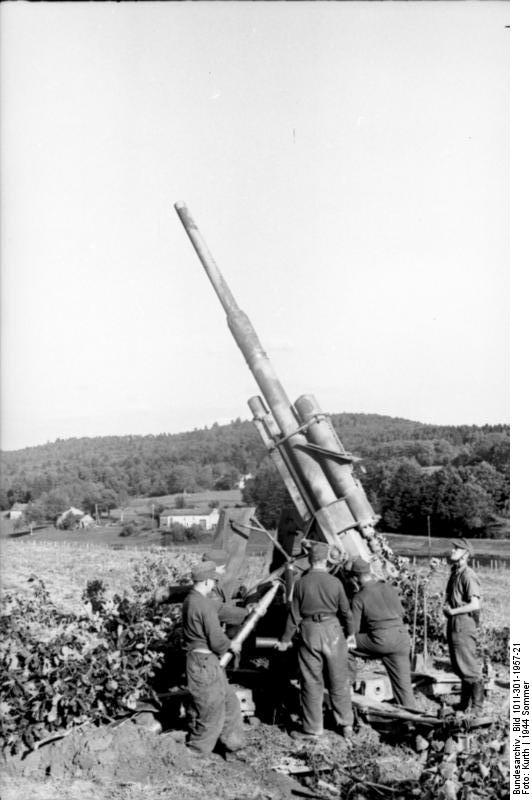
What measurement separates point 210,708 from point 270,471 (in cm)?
3467

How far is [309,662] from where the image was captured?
6.64 m

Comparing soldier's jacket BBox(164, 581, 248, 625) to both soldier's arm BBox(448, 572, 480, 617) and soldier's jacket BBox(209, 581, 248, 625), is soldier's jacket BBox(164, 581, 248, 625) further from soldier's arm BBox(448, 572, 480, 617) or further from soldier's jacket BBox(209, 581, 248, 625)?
soldier's arm BBox(448, 572, 480, 617)

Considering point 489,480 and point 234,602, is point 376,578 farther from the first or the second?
point 489,480

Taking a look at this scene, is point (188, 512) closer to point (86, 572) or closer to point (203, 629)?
point (86, 572)

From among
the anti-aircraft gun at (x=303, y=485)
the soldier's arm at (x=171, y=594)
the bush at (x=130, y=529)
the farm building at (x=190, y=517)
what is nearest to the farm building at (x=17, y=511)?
the bush at (x=130, y=529)

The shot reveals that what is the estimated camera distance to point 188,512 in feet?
137

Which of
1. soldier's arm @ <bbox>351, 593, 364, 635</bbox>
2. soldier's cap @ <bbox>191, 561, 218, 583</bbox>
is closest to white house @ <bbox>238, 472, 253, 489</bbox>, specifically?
soldier's arm @ <bbox>351, 593, 364, 635</bbox>

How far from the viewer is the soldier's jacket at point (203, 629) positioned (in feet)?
21.0

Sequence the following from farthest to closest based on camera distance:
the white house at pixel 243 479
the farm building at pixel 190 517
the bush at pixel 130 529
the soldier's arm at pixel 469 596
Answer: the white house at pixel 243 479 → the farm building at pixel 190 517 → the bush at pixel 130 529 → the soldier's arm at pixel 469 596

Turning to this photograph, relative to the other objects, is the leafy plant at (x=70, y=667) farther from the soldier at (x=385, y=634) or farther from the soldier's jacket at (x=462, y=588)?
the soldier's jacket at (x=462, y=588)

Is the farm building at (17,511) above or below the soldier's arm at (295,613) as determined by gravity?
below

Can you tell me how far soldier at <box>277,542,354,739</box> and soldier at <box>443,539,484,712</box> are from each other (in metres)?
1.15

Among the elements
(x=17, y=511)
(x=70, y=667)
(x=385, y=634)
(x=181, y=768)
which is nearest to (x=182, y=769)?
(x=181, y=768)

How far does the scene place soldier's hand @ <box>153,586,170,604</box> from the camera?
7668 millimetres
